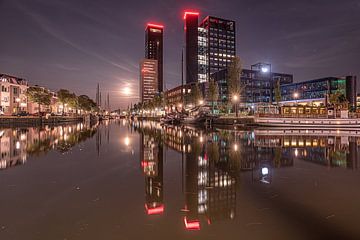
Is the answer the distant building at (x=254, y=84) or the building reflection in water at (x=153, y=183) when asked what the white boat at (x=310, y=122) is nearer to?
the building reflection in water at (x=153, y=183)

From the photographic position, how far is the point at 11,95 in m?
87.1

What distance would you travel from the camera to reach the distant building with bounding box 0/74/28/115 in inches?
3250

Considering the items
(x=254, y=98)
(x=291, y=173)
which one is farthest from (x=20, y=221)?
(x=254, y=98)

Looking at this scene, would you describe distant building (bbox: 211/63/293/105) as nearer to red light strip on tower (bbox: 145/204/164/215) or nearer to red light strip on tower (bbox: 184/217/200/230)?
red light strip on tower (bbox: 145/204/164/215)

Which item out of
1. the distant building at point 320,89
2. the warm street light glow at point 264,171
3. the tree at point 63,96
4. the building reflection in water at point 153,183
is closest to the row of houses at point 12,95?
the tree at point 63,96

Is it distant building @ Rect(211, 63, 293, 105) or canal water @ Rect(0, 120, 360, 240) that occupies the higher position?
distant building @ Rect(211, 63, 293, 105)

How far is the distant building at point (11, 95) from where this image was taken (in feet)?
271

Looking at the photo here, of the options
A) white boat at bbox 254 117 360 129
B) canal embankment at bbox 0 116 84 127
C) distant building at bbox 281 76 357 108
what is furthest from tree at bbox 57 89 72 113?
distant building at bbox 281 76 357 108

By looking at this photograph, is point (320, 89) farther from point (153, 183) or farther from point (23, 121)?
point (153, 183)

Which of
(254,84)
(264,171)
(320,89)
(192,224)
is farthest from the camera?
(254,84)

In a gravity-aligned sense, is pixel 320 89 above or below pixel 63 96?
above

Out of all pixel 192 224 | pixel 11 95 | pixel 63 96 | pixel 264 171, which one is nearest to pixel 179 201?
pixel 192 224

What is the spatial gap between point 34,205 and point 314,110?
6118 cm

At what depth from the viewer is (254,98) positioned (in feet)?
509
